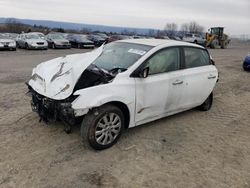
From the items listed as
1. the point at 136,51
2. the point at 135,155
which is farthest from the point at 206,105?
the point at 135,155

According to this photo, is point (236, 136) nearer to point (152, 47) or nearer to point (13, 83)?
point (152, 47)

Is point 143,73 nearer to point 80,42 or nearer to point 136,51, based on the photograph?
point 136,51

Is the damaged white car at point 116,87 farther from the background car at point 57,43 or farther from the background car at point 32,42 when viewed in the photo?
the background car at point 57,43

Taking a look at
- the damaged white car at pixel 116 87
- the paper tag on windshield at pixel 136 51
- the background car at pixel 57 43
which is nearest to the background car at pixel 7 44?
the background car at pixel 57 43

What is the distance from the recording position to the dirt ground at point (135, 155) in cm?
323

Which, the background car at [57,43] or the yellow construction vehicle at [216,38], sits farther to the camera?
the yellow construction vehicle at [216,38]

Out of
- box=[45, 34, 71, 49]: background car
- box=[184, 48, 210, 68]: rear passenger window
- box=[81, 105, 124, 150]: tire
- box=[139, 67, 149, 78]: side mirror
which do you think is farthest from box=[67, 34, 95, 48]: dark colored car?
box=[81, 105, 124, 150]: tire

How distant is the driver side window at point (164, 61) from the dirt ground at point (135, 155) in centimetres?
110

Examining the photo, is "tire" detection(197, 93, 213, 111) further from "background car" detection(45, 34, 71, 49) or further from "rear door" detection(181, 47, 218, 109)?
"background car" detection(45, 34, 71, 49)

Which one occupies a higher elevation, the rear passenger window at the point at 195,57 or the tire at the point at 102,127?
the rear passenger window at the point at 195,57

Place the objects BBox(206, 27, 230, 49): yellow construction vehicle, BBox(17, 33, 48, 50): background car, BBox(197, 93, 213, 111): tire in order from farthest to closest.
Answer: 1. BBox(206, 27, 230, 49): yellow construction vehicle
2. BBox(17, 33, 48, 50): background car
3. BBox(197, 93, 213, 111): tire

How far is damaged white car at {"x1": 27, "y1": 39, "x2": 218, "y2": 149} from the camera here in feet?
12.3

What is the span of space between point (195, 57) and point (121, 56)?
1.63 meters

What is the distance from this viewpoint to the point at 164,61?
15.0ft
